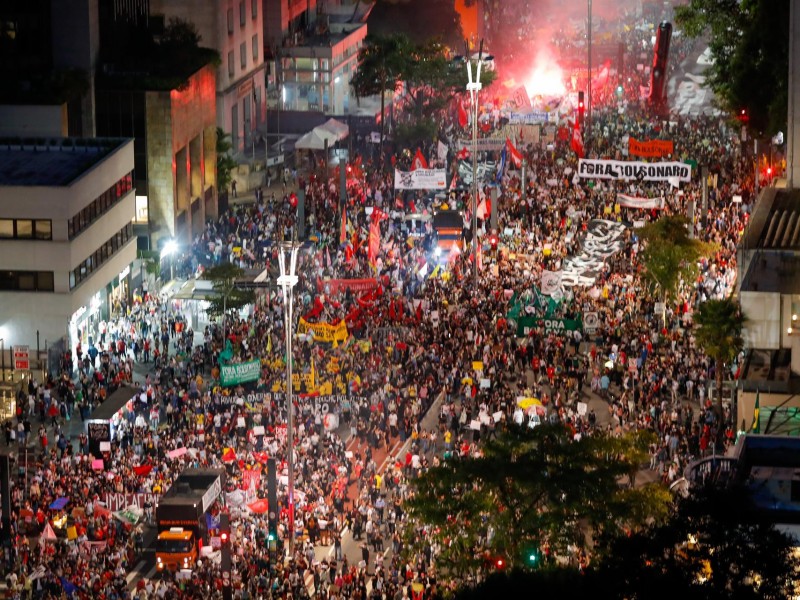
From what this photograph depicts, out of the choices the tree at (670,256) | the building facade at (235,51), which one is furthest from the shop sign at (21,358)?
the building facade at (235,51)

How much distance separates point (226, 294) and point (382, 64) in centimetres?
4754

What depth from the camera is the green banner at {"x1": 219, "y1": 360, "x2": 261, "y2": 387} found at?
54531 mm

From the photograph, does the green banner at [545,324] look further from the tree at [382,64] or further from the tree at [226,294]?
the tree at [382,64]

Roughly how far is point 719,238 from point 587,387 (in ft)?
61.9

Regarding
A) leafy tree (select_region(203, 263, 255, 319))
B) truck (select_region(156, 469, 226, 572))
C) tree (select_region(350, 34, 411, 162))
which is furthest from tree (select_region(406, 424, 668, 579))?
tree (select_region(350, 34, 411, 162))

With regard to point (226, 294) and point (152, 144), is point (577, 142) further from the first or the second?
point (226, 294)

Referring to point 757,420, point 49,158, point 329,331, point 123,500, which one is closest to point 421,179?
point 49,158

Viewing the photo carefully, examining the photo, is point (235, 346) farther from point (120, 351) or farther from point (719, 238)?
point (719, 238)

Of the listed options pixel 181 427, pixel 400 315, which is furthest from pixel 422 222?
pixel 181 427

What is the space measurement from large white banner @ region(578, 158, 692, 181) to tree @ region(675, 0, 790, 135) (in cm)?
425

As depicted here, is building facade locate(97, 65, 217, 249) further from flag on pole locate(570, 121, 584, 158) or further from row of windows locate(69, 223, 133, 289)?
flag on pole locate(570, 121, 584, 158)

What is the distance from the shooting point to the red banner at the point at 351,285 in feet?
211

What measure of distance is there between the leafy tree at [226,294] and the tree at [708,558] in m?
38.3

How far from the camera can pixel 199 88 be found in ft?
279
